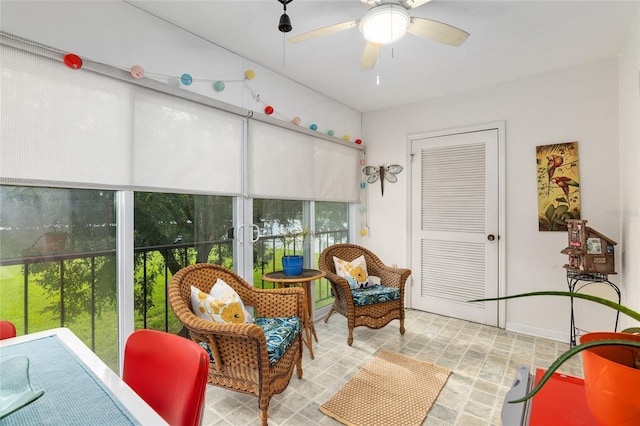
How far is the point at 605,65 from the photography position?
2.69 meters

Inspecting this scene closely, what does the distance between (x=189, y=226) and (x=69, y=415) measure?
1.70m

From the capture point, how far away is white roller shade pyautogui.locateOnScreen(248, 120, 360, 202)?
2750mm

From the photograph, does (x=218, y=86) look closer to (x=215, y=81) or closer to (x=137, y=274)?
(x=215, y=81)

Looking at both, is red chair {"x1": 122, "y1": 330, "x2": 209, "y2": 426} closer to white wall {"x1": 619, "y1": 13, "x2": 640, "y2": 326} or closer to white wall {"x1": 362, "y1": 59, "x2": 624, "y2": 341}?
white wall {"x1": 619, "y1": 13, "x2": 640, "y2": 326}

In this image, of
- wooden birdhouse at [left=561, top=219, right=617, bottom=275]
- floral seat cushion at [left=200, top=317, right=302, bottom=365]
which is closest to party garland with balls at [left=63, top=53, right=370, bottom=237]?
floral seat cushion at [left=200, top=317, right=302, bottom=365]

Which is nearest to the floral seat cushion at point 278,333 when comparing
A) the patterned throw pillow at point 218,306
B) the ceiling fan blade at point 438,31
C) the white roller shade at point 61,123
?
the patterned throw pillow at point 218,306

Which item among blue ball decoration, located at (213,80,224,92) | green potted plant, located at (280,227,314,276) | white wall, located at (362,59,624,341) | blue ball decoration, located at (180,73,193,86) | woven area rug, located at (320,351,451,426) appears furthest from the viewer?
white wall, located at (362,59,624,341)

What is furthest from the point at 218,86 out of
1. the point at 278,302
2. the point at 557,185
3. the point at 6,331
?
the point at 557,185

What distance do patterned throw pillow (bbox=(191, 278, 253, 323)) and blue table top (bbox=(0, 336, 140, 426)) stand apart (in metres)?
0.78

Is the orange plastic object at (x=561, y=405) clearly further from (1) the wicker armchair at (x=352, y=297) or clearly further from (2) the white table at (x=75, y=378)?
(1) the wicker armchair at (x=352, y=297)

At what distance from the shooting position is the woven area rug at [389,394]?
1799 millimetres

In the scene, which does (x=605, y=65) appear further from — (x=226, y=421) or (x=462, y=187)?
(x=226, y=421)

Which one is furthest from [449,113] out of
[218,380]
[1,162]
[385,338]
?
[1,162]

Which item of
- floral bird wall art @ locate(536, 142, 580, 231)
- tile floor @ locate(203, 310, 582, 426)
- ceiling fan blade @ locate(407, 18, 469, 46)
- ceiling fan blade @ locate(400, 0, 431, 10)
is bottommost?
tile floor @ locate(203, 310, 582, 426)
